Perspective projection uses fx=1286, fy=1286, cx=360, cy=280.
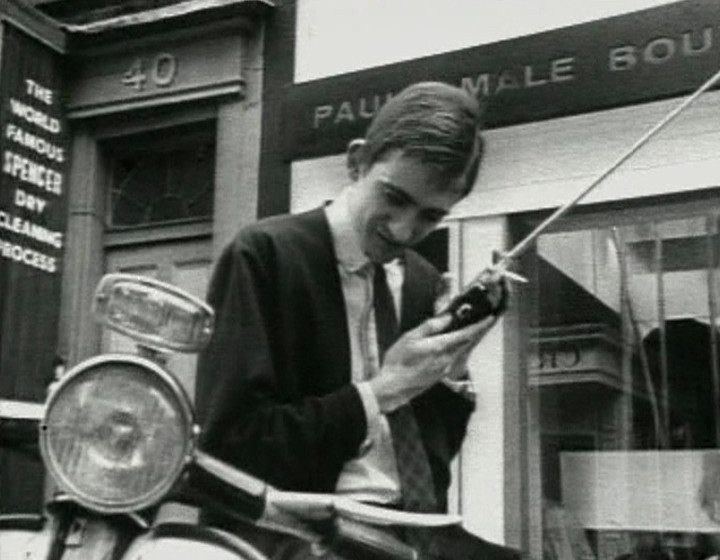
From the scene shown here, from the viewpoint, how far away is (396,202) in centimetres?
204

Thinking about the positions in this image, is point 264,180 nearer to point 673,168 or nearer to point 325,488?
point 673,168

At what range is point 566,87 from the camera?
5152mm

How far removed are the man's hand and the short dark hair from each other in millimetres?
250

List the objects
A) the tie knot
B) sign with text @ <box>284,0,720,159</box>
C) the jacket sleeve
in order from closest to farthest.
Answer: the jacket sleeve → the tie knot → sign with text @ <box>284,0,720,159</box>

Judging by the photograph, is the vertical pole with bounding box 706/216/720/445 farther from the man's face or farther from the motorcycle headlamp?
the motorcycle headlamp

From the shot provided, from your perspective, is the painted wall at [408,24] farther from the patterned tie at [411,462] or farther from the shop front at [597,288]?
the patterned tie at [411,462]

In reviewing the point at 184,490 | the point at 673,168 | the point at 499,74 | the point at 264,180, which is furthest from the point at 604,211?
the point at 184,490

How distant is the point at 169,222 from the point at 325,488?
17.1ft

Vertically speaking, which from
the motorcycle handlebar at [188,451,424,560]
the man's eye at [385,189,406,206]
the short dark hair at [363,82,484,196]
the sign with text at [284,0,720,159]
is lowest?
the motorcycle handlebar at [188,451,424,560]

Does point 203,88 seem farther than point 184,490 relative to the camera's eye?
Yes

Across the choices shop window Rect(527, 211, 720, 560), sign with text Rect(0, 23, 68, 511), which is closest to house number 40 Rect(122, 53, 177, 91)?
sign with text Rect(0, 23, 68, 511)

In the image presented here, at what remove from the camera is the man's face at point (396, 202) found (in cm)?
200

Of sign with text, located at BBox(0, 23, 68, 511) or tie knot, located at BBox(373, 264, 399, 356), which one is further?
sign with text, located at BBox(0, 23, 68, 511)

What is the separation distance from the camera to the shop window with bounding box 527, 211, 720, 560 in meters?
4.97
